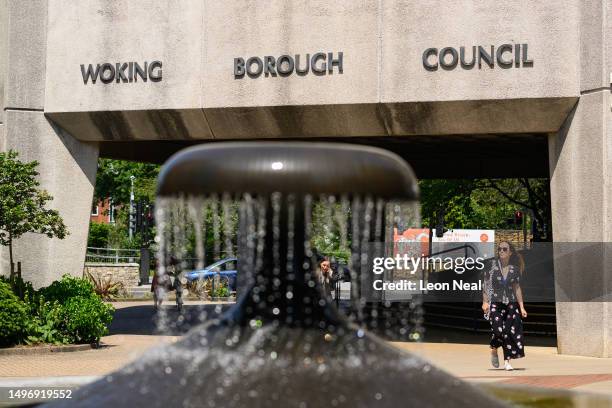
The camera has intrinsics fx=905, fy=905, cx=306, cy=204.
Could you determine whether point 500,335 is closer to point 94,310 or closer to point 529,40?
point 529,40

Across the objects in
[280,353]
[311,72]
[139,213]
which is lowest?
[280,353]

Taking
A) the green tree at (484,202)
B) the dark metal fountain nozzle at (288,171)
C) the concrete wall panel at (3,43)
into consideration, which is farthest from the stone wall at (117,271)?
the dark metal fountain nozzle at (288,171)

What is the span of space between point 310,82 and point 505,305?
5.37m

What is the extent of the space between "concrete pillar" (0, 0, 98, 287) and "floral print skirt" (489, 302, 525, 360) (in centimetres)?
846

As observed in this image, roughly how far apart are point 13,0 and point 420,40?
25.8 feet

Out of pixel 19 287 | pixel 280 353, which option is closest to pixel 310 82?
pixel 19 287

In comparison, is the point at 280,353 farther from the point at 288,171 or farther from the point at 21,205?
the point at 21,205

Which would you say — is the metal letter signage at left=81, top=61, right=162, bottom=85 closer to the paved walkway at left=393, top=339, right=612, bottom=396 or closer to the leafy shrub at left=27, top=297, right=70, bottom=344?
the leafy shrub at left=27, top=297, right=70, bottom=344

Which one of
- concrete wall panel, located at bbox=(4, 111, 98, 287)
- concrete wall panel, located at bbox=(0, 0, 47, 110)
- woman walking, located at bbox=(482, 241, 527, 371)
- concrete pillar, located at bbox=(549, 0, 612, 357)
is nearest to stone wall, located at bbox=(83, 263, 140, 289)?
concrete wall panel, located at bbox=(4, 111, 98, 287)

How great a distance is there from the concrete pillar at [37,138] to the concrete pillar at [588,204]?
900 cm

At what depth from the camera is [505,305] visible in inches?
495

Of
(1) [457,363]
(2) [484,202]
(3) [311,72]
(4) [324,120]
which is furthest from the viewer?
(2) [484,202]
